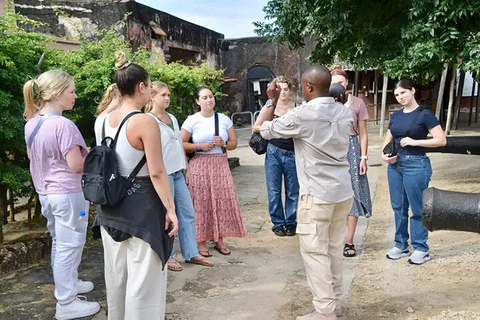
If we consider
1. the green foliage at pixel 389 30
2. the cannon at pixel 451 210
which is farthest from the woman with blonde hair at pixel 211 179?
the cannon at pixel 451 210

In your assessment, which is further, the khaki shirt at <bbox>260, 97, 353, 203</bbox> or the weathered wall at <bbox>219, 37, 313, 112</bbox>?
the weathered wall at <bbox>219, 37, 313, 112</bbox>

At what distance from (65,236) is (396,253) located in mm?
2925

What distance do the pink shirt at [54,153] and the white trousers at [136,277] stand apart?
70 centimetres

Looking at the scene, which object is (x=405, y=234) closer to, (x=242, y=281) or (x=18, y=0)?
(x=242, y=281)

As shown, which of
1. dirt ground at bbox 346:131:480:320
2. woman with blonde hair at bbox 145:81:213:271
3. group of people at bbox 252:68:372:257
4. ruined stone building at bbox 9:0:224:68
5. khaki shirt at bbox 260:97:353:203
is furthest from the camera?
ruined stone building at bbox 9:0:224:68

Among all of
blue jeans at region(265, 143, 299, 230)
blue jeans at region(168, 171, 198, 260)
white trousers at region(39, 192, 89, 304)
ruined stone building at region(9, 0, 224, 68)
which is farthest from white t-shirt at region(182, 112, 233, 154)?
ruined stone building at region(9, 0, 224, 68)

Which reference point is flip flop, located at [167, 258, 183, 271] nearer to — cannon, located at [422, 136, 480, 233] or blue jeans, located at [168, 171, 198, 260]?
blue jeans, located at [168, 171, 198, 260]

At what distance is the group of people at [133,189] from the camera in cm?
264

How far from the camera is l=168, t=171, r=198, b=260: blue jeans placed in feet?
13.8

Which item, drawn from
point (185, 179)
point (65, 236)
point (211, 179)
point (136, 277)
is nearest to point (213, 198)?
point (211, 179)

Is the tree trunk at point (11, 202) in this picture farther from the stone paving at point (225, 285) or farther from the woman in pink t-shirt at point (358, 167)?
the woman in pink t-shirt at point (358, 167)

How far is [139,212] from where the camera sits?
2.64 m

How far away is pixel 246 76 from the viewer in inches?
1019

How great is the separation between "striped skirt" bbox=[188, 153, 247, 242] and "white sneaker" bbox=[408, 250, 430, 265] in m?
1.61
